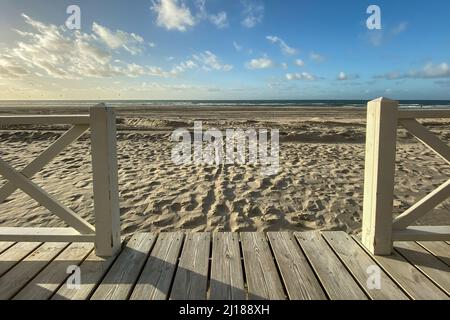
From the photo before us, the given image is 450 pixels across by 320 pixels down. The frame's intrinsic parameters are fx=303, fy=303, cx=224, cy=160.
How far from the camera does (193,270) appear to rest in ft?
7.72

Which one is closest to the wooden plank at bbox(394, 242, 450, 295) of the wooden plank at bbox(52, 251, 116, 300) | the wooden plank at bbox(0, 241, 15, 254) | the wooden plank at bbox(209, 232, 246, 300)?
the wooden plank at bbox(209, 232, 246, 300)

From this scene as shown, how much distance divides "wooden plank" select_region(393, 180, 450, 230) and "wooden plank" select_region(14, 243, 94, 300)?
2.66m

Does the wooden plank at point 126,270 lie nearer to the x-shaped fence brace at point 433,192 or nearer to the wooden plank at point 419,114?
the x-shaped fence brace at point 433,192

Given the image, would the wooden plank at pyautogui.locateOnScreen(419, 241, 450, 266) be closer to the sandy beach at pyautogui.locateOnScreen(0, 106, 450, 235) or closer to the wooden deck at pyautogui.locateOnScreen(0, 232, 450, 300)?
the wooden deck at pyautogui.locateOnScreen(0, 232, 450, 300)

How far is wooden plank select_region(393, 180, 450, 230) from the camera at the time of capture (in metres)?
2.47

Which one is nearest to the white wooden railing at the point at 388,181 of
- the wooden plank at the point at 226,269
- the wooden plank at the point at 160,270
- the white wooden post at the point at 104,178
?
the wooden plank at the point at 226,269

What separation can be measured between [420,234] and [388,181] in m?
0.59

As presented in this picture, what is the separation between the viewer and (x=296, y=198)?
188 inches

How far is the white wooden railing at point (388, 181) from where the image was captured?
237 cm

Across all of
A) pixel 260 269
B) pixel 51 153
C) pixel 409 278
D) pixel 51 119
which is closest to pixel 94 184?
pixel 51 153

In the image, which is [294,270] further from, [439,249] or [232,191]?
[232,191]

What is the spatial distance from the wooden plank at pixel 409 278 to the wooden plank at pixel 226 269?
3.68ft
